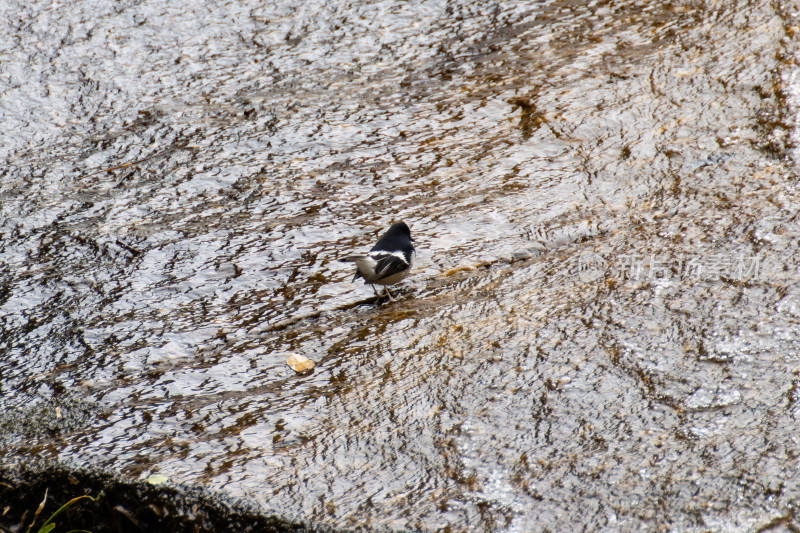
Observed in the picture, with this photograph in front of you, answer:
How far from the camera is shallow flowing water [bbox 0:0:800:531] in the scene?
2592mm

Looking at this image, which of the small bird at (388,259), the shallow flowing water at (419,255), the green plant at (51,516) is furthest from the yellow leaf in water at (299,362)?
the green plant at (51,516)

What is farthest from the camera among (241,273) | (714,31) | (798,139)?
(714,31)

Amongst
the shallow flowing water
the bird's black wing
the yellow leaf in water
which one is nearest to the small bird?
the bird's black wing

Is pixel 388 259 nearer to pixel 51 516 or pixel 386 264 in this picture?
pixel 386 264

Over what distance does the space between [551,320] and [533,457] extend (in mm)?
831

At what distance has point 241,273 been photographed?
12.7 feet

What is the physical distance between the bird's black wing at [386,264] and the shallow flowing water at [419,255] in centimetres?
21

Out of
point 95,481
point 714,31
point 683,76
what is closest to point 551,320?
point 95,481

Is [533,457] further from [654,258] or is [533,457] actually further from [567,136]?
[567,136]

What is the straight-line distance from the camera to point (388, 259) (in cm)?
345

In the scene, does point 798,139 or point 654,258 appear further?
point 798,139

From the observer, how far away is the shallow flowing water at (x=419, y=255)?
2.59 meters

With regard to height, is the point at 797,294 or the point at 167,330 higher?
the point at 167,330

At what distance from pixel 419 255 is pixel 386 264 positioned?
506 millimetres
